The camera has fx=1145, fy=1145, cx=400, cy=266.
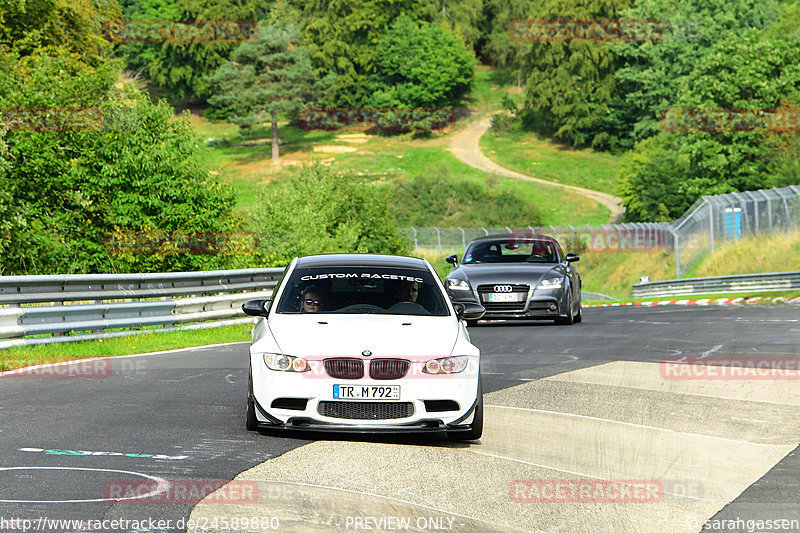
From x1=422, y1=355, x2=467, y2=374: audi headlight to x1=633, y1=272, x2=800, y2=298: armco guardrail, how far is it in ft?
90.7

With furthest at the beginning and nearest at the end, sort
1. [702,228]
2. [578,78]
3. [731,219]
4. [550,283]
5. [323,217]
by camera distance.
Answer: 1. [578,78]
2. [323,217]
3. [702,228]
4. [731,219]
5. [550,283]

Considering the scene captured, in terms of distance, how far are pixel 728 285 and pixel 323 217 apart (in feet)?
58.9

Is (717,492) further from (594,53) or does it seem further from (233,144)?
(233,144)

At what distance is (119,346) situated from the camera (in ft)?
54.1

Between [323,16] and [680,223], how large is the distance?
85117 millimetres

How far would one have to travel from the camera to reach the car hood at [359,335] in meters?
8.19

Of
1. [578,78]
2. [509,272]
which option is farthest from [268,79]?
[509,272]

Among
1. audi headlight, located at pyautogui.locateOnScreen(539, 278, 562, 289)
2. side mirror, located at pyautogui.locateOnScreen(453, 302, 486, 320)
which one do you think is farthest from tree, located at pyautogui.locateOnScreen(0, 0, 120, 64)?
side mirror, located at pyautogui.locateOnScreen(453, 302, 486, 320)

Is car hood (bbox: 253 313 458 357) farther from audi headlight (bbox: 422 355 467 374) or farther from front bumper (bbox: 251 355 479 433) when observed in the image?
front bumper (bbox: 251 355 479 433)

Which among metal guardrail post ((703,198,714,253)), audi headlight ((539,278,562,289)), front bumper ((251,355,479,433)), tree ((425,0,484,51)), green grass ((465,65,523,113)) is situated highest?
front bumper ((251,355,479,433))

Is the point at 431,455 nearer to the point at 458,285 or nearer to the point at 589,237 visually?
the point at 458,285

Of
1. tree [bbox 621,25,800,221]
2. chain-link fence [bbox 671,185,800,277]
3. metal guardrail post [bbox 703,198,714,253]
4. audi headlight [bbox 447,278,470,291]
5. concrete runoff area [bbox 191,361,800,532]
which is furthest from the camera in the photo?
tree [bbox 621,25,800,221]

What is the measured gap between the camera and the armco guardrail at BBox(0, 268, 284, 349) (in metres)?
14.9

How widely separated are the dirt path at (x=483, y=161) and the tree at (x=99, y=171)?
51870 mm
